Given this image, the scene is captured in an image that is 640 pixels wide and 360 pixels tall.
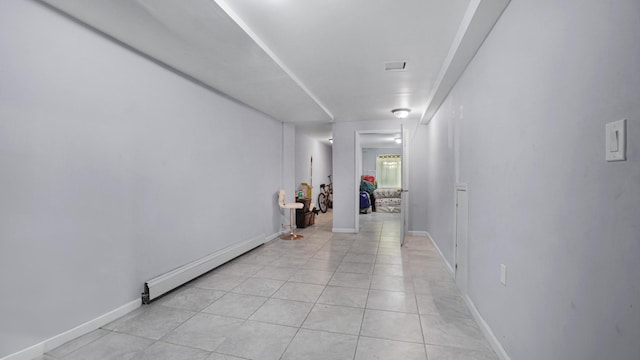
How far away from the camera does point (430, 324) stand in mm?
2340

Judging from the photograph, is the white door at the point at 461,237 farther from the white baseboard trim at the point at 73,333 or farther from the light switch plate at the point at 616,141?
the white baseboard trim at the point at 73,333

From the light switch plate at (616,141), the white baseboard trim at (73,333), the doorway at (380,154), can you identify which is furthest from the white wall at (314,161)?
the light switch plate at (616,141)

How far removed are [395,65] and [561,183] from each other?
2.24m

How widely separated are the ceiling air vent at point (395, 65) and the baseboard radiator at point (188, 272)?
3.14 meters

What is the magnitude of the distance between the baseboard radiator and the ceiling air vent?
3142 mm

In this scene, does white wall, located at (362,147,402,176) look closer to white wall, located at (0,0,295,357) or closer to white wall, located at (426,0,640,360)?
white wall, located at (0,0,295,357)

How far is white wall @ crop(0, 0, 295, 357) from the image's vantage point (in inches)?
71.2

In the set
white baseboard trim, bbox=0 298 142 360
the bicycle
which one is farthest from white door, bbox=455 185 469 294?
the bicycle

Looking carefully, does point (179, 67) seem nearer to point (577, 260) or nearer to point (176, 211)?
point (176, 211)

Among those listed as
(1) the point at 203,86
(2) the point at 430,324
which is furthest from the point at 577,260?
(1) the point at 203,86

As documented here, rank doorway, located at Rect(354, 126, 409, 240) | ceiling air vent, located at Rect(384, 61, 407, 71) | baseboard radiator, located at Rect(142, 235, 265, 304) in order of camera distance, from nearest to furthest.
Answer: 1. baseboard radiator, located at Rect(142, 235, 265, 304)
2. ceiling air vent, located at Rect(384, 61, 407, 71)
3. doorway, located at Rect(354, 126, 409, 240)

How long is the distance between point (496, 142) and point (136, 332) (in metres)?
3.11

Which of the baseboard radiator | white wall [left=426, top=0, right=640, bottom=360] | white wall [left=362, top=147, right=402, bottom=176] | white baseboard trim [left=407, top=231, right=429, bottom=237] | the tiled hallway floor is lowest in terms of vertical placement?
the tiled hallway floor

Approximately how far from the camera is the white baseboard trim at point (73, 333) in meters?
1.83
